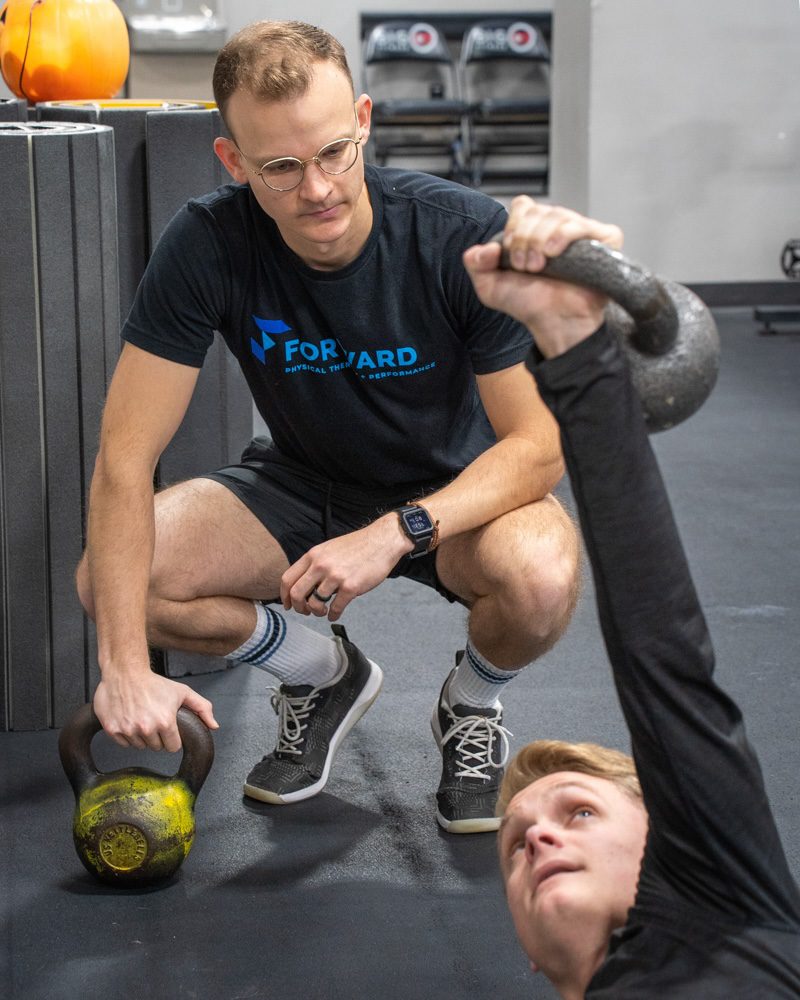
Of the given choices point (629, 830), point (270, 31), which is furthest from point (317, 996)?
point (270, 31)

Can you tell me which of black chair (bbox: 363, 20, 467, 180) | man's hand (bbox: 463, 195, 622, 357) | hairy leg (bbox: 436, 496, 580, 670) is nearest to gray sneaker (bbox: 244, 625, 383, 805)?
hairy leg (bbox: 436, 496, 580, 670)

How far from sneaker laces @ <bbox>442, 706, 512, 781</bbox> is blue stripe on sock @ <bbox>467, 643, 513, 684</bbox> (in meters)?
0.07

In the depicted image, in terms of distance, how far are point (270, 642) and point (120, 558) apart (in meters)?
0.35

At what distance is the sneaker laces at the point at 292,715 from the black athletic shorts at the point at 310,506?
220 mm

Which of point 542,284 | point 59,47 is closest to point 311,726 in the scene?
point 542,284

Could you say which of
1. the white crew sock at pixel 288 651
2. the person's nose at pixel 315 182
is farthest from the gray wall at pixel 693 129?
the person's nose at pixel 315 182

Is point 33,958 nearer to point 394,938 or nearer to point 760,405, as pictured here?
point 394,938

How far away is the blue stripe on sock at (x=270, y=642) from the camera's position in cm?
201

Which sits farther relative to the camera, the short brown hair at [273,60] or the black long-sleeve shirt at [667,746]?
the short brown hair at [273,60]

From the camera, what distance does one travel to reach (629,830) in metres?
1.14

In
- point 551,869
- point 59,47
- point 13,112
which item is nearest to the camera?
point 551,869

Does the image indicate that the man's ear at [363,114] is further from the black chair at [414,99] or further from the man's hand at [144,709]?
the black chair at [414,99]

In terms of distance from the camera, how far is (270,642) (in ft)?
6.61

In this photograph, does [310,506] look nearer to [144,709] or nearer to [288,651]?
[288,651]
